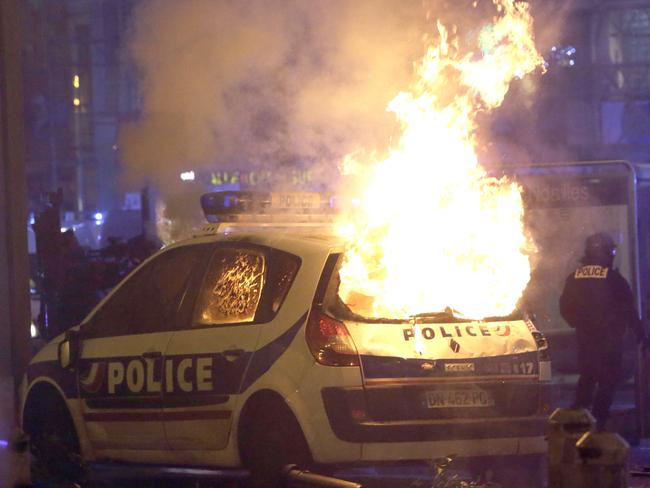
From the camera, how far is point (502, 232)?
7.30 meters

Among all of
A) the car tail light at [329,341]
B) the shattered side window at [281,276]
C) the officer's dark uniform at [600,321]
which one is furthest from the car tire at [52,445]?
the officer's dark uniform at [600,321]

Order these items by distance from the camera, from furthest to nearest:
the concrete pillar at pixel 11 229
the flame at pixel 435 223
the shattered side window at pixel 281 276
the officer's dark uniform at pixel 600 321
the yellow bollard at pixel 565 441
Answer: the officer's dark uniform at pixel 600 321 → the concrete pillar at pixel 11 229 → the flame at pixel 435 223 → the shattered side window at pixel 281 276 → the yellow bollard at pixel 565 441

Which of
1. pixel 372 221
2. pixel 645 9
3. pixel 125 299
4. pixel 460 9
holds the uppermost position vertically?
pixel 645 9

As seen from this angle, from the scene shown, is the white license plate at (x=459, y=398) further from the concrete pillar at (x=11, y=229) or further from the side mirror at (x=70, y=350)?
the concrete pillar at (x=11, y=229)

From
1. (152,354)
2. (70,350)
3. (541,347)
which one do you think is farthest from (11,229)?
(541,347)

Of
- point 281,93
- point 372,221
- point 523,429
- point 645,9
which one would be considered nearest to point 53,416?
point 372,221

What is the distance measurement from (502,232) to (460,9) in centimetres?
597

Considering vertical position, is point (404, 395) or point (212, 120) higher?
point (212, 120)

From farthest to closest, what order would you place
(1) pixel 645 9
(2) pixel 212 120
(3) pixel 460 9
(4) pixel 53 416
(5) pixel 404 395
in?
(1) pixel 645 9, (3) pixel 460 9, (2) pixel 212 120, (4) pixel 53 416, (5) pixel 404 395

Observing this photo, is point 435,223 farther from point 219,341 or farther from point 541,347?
point 219,341

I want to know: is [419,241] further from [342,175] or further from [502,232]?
[342,175]

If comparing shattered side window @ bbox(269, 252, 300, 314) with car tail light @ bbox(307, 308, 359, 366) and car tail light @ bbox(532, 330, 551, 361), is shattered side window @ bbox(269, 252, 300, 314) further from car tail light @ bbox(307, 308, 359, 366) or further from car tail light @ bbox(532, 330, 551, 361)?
car tail light @ bbox(532, 330, 551, 361)

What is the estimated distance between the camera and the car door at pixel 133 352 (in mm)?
6855

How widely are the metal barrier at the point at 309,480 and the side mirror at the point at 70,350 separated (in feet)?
7.10
